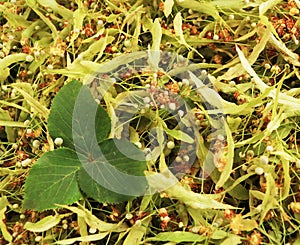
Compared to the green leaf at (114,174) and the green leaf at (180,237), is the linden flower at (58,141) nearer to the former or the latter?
the green leaf at (114,174)

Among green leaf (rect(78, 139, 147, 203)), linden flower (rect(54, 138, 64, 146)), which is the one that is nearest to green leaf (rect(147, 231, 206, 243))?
green leaf (rect(78, 139, 147, 203))

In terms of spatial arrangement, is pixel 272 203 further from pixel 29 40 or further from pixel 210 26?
pixel 29 40

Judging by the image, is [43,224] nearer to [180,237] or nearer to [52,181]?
[52,181]

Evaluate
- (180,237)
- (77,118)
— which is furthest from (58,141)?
(180,237)

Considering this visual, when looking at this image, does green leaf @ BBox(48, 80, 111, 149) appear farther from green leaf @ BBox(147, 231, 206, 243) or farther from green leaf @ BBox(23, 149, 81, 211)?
green leaf @ BBox(147, 231, 206, 243)

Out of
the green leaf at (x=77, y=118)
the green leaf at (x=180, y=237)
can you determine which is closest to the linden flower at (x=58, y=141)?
the green leaf at (x=77, y=118)
